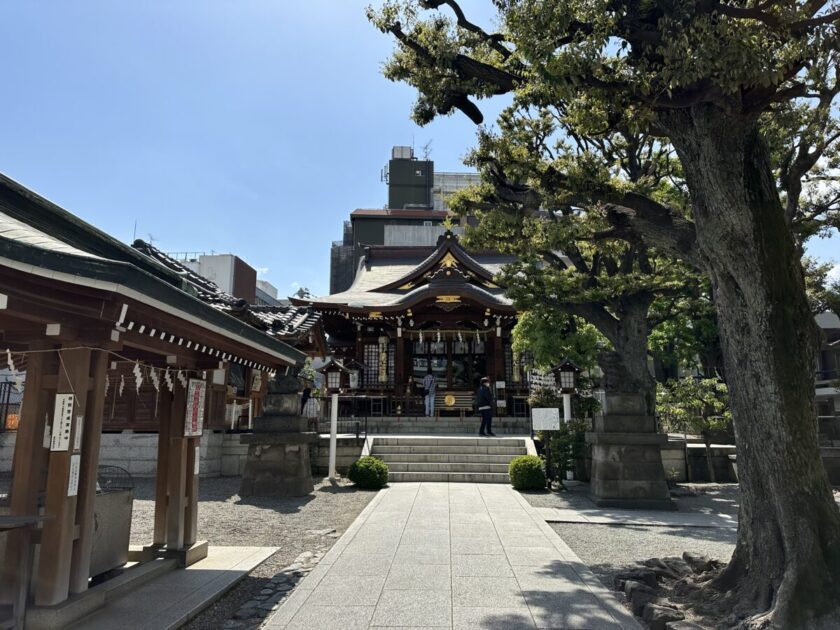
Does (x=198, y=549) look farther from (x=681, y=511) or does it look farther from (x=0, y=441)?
(x=0, y=441)

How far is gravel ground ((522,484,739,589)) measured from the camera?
682 centimetres

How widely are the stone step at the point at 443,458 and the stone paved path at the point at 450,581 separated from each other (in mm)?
4462

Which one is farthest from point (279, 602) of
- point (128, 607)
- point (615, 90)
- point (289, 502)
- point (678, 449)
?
point (678, 449)

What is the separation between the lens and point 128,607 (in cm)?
490

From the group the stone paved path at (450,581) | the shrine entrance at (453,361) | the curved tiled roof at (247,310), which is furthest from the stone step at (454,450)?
the shrine entrance at (453,361)

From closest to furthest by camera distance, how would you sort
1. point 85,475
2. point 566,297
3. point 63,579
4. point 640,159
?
point 63,579, point 85,475, point 566,297, point 640,159

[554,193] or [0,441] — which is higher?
[554,193]

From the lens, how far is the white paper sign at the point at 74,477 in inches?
179

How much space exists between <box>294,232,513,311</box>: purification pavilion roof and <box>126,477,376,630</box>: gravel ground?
9.23 metres

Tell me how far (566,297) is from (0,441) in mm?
14624

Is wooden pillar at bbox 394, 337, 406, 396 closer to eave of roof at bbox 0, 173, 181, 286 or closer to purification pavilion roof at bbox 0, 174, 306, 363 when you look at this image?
purification pavilion roof at bbox 0, 174, 306, 363

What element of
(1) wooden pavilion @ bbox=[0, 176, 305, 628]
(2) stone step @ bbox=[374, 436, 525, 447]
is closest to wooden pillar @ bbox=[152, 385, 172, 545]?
(1) wooden pavilion @ bbox=[0, 176, 305, 628]

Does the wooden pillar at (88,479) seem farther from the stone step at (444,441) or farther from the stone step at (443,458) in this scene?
the stone step at (444,441)

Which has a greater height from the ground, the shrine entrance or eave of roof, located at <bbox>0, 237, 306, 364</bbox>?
the shrine entrance
